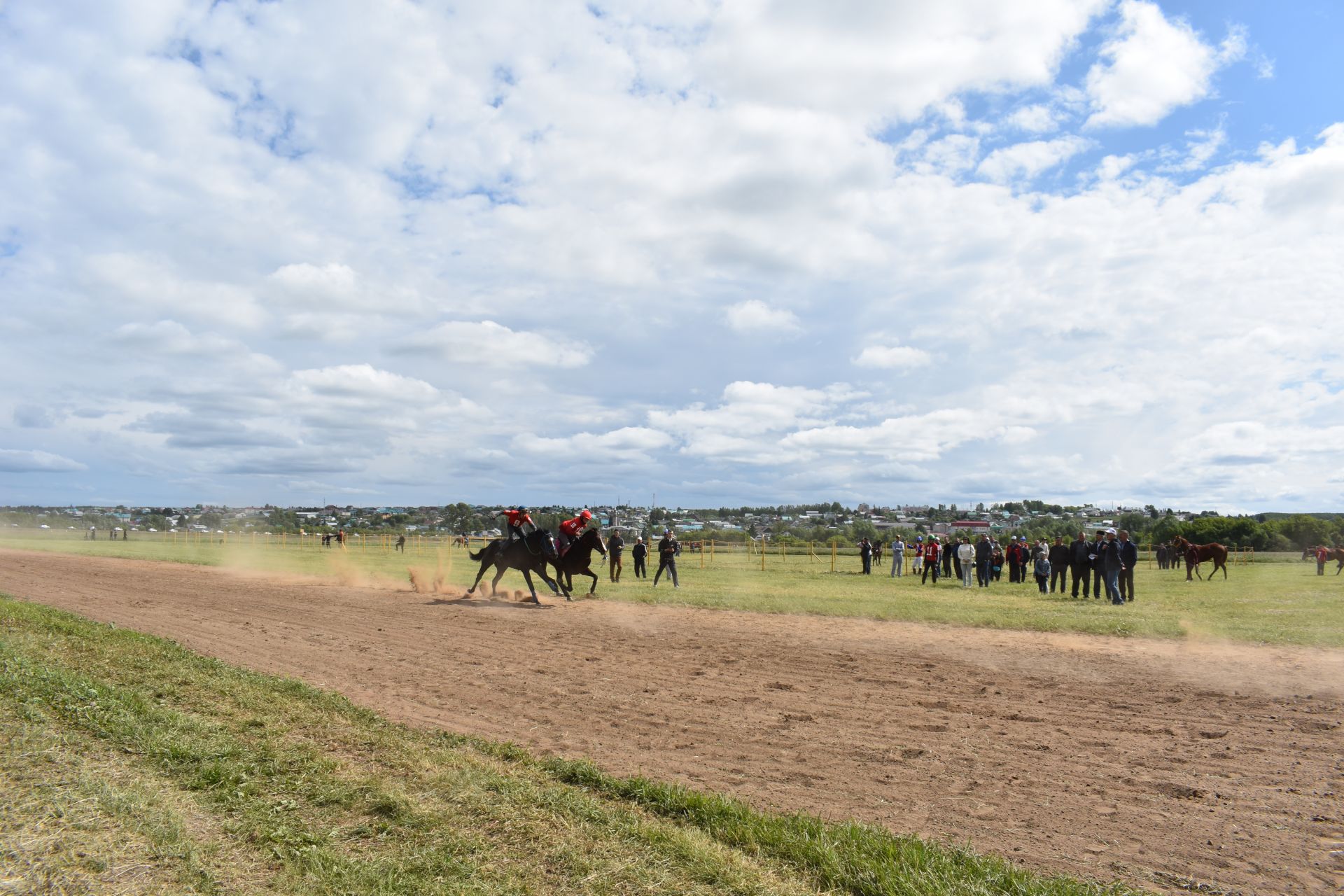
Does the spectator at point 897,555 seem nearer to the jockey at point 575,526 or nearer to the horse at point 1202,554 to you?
the horse at point 1202,554

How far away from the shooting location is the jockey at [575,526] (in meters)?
19.4

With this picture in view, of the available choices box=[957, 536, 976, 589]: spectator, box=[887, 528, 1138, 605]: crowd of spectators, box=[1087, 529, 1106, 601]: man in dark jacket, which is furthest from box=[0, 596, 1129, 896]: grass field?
box=[957, 536, 976, 589]: spectator

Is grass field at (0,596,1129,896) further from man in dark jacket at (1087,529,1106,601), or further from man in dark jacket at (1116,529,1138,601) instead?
man in dark jacket at (1116,529,1138,601)

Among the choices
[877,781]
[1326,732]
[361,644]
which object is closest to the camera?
[877,781]

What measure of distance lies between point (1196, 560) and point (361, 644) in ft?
105

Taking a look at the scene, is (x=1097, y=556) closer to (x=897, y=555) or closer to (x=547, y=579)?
(x=897, y=555)

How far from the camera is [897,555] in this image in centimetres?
3116

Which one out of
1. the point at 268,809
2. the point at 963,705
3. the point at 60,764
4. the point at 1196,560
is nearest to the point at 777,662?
the point at 963,705

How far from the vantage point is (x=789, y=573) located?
32438 millimetres

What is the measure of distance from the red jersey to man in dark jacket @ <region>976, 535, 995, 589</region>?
50.0 ft

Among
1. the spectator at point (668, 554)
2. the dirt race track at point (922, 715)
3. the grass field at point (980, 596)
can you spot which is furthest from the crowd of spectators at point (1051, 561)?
the spectator at point (668, 554)

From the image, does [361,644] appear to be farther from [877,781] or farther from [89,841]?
[877,781]

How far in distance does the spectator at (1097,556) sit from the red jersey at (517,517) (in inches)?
589

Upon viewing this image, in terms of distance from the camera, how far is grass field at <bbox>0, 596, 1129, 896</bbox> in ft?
15.1
